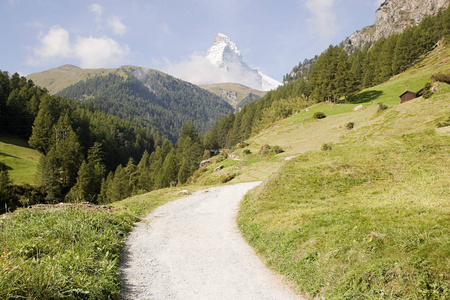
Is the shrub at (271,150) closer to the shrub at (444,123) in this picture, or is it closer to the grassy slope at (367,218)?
the grassy slope at (367,218)

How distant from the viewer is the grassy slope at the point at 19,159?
66.6 meters

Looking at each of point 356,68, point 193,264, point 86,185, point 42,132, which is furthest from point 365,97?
point 42,132

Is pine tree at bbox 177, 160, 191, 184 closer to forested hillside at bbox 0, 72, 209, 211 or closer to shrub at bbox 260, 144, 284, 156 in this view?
forested hillside at bbox 0, 72, 209, 211

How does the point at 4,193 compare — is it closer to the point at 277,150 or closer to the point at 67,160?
the point at 67,160

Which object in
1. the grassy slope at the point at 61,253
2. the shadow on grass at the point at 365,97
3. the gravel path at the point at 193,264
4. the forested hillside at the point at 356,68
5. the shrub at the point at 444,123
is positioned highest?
the forested hillside at the point at 356,68

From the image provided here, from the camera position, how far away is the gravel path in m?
7.52

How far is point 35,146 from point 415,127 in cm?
11196

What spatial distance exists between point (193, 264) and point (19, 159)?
300 ft

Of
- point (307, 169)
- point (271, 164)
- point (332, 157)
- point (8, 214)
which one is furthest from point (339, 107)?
point (8, 214)

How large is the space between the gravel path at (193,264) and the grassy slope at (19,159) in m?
71.6

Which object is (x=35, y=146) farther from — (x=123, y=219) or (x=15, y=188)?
(x=123, y=219)

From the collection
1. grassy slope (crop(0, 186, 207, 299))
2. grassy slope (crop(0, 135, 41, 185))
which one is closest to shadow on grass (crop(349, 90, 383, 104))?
grassy slope (crop(0, 186, 207, 299))

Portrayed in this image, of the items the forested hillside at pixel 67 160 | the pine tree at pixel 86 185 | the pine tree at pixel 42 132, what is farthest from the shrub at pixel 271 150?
the pine tree at pixel 42 132

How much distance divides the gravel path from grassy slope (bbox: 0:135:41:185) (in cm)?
7162
